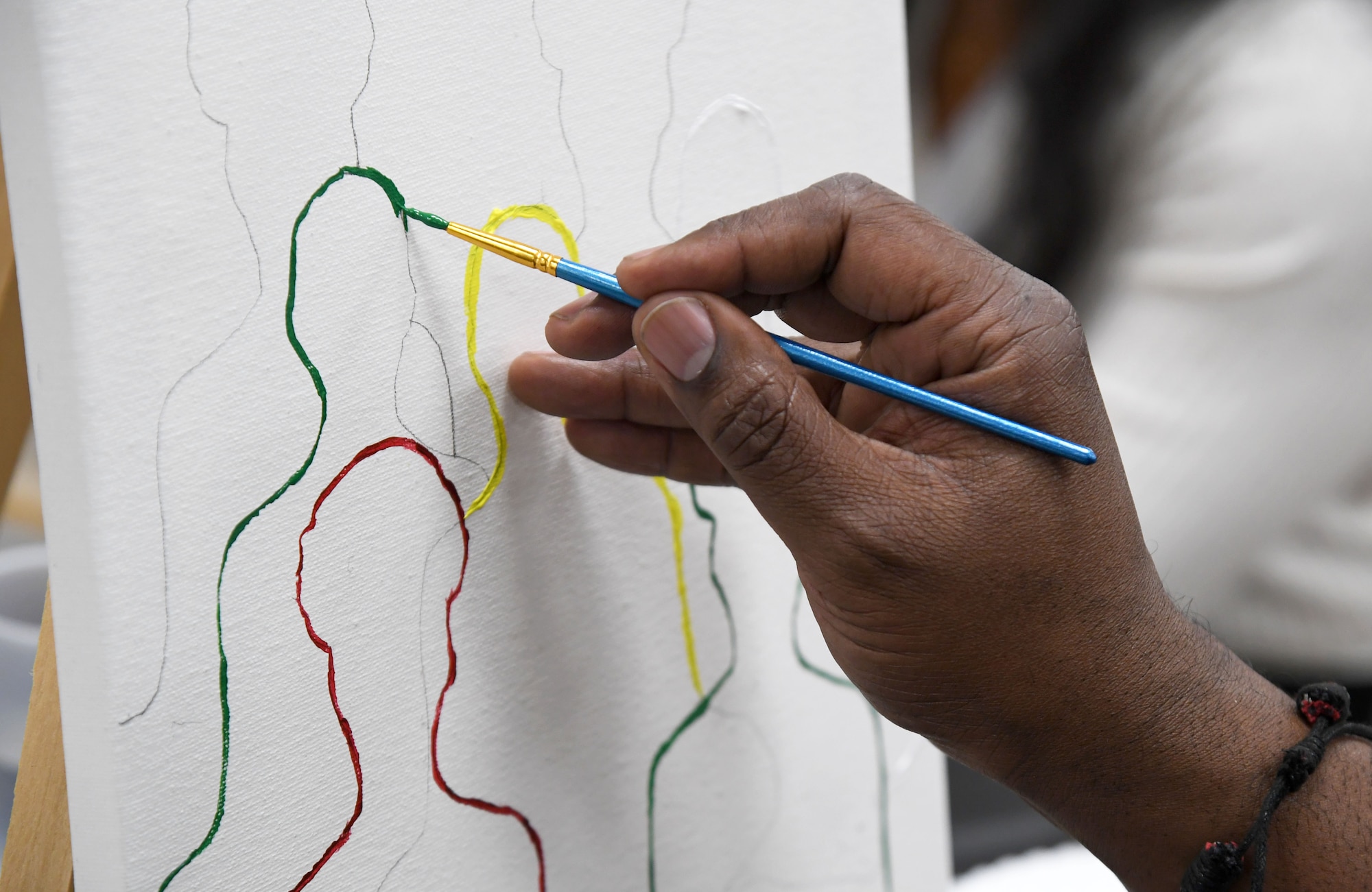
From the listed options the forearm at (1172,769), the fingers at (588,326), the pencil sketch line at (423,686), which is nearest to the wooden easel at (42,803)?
the pencil sketch line at (423,686)

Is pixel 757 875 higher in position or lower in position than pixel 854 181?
lower

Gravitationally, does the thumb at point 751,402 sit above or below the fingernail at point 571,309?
below

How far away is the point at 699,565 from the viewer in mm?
546

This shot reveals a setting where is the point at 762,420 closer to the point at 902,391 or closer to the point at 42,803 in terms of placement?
the point at 902,391

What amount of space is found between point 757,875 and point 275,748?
0.99ft

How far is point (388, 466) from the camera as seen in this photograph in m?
0.41

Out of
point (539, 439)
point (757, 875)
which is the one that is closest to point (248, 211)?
point (539, 439)

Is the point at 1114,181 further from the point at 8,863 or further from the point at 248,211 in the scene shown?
the point at 8,863

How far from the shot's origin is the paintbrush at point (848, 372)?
1.35 ft

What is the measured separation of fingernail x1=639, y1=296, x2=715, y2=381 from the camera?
0.39 m

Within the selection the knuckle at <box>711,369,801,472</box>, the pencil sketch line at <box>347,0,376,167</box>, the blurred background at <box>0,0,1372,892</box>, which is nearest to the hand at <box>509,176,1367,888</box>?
the knuckle at <box>711,369,801,472</box>

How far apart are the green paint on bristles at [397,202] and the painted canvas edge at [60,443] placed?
0.10 meters

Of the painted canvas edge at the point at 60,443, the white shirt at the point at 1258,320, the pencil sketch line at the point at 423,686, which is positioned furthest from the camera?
the white shirt at the point at 1258,320

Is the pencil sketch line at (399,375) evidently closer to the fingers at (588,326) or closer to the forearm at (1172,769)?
the fingers at (588,326)
